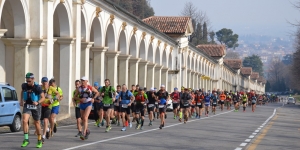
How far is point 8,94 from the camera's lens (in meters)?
22.5

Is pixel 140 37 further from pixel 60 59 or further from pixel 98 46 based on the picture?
pixel 60 59

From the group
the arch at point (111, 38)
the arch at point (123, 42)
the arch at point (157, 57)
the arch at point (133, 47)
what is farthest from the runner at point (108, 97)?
the arch at point (157, 57)

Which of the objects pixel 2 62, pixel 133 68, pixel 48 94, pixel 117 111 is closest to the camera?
pixel 48 94

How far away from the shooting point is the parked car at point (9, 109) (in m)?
21.5

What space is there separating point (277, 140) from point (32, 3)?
11242mm

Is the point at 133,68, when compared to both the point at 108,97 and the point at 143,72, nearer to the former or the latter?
the point at 143,72

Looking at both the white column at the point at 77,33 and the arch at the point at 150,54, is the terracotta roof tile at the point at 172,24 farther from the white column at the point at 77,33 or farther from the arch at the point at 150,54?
the white column at the point at 77,33

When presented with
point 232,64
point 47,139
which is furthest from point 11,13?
point 232,64

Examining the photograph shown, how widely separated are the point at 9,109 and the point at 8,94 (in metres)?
0.67

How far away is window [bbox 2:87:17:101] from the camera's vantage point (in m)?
22.1

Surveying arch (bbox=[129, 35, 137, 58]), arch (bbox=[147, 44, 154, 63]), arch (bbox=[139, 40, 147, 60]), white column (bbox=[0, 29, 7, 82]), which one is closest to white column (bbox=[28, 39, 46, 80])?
white column (bbox=[0, 29, 7, 82])

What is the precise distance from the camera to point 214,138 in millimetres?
21609

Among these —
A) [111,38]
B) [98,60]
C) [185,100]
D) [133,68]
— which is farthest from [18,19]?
[133,68]

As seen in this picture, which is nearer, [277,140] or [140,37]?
[277,140]
